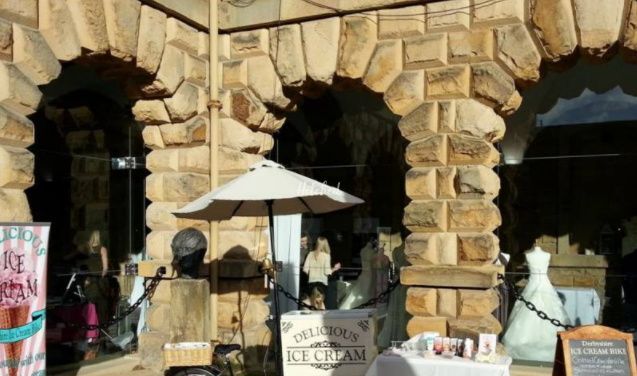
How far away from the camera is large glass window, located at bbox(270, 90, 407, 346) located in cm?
1020

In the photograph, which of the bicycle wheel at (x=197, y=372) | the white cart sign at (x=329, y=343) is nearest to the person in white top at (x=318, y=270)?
the white cart sign at (x=329, y=343)

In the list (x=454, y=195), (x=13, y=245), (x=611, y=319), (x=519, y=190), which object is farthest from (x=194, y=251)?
(x=611, y=319)

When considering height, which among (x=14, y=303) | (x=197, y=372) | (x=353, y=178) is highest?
(x=353, y=178)

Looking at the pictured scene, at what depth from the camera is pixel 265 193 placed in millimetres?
6242

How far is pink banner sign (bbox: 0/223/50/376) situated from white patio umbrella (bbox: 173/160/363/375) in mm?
1367

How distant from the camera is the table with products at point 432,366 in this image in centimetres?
555

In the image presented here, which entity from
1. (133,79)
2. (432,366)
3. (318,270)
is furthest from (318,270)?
(432,366)

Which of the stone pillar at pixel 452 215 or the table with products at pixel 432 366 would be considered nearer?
the table with products at pixel 432 366

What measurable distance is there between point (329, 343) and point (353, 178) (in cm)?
426

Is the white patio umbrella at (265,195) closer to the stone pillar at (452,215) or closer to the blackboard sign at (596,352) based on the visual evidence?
the stone pillar at (452,215)

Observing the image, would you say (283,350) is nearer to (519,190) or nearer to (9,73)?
(9,73)

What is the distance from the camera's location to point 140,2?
25.9ft

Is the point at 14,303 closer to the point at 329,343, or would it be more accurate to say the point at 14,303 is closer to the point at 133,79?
the point at 329,343

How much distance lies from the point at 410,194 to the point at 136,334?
4683 mm
